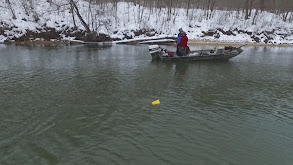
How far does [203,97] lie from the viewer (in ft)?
33.8

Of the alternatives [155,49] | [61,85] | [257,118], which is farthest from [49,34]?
[257,118]

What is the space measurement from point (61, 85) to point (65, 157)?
6.39m

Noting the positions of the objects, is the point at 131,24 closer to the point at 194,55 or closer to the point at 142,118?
the point at 194,55

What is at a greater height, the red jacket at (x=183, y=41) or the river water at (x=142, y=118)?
the red jacket at (x=183, y=41)

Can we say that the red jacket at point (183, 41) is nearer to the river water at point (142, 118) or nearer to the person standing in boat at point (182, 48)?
the person standing in boat at point (182, 48)

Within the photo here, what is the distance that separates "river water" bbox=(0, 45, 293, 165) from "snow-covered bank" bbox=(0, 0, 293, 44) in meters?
21.1

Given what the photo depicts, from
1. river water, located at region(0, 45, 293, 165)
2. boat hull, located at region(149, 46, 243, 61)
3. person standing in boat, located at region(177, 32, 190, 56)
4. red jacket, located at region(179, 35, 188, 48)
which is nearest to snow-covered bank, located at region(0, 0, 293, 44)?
boat hull, located at region(149, 46, 243, 61)

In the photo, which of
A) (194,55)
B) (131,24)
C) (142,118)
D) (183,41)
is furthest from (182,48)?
(131,24)

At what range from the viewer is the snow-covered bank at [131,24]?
108ft

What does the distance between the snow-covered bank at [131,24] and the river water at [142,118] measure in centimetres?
2113

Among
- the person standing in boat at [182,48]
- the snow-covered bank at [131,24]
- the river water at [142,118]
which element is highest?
the snow-covered bank at [131,24]

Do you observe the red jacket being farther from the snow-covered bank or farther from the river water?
the snow-covered bank

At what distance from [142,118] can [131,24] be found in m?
32.2

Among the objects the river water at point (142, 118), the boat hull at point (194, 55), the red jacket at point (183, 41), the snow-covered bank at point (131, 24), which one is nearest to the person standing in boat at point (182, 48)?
the red jacket at point (183, 41)
